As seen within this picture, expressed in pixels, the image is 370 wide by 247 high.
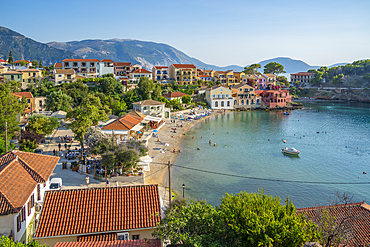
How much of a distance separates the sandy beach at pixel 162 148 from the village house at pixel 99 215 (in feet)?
35.3

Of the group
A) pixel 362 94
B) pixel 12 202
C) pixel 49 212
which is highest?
pixel 362 94

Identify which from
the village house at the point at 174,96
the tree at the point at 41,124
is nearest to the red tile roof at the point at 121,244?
the tree at the point at 41,124

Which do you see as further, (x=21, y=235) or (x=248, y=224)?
(x=21, y=235)

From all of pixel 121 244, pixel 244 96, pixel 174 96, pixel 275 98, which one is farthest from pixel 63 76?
pixel 121 244

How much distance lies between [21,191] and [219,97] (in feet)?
215

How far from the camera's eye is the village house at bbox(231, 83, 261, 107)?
256 feet

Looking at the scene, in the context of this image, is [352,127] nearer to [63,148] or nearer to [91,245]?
[63,148]

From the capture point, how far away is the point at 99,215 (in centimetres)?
1079

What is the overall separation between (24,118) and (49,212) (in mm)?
36795

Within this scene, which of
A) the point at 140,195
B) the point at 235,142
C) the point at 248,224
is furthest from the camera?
the point at 235,142

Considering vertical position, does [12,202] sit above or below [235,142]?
above

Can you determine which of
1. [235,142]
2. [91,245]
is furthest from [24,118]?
[91,245]

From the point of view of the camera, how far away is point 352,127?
2002 inches

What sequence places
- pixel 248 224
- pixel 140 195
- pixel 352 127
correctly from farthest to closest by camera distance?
pixel 352 127 → pixel 140 195 → pixel 248 224
